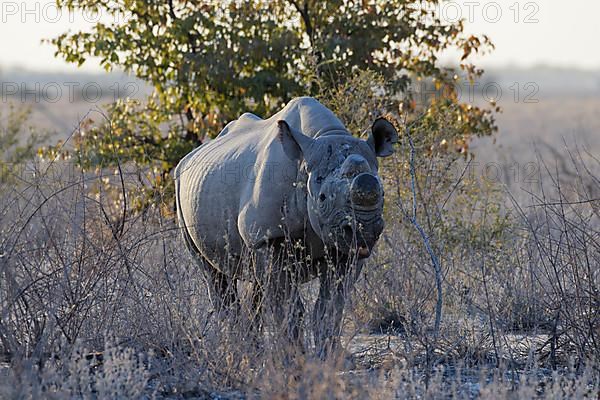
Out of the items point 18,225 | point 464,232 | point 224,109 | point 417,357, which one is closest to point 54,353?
point 18,225

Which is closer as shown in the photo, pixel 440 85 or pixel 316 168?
pixel 316 168

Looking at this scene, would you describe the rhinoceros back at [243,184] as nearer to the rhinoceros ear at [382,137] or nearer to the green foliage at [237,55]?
the rhinoceros ear at [382,137]

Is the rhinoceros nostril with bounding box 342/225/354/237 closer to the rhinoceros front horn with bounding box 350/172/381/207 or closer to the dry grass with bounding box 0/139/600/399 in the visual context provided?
the rhinoceros front horn with bounding box 350/172/381/207

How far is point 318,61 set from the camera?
467 inches

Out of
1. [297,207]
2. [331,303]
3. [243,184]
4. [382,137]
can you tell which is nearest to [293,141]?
[297,207]

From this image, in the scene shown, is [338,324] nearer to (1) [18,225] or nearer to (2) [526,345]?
(2) [526,345]

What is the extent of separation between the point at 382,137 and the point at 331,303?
1.50m

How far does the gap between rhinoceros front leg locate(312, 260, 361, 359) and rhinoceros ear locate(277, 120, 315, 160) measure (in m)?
0.81

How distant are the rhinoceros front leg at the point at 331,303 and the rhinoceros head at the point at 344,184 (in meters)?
0.21

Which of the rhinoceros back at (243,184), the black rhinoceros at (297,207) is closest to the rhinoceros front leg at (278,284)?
the black rhinoceros at (297,207)

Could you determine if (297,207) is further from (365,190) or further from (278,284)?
(365,190)

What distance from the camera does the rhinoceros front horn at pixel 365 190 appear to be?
6.74 metres

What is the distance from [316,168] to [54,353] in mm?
2122

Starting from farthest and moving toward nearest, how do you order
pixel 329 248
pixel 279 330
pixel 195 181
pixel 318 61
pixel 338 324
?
pixel 318 61 < pixel 195 181 < pixel 329 248 < pixel 338 324 < pixel 279 330
